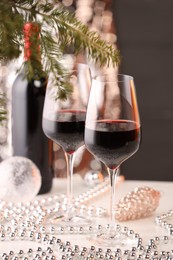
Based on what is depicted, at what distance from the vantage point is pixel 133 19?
3.28m

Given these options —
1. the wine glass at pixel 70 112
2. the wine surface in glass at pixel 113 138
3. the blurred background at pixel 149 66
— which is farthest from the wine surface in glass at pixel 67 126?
the blurred background at pixel 149 66

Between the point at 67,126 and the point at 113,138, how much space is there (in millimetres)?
184

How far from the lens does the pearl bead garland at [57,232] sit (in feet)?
3.59

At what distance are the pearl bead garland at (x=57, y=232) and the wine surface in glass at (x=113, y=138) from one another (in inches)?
6.5

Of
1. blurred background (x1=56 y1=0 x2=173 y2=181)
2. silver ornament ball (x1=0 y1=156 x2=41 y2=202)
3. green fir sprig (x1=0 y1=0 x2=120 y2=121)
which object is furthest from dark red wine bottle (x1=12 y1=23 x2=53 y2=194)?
blurred background (x1=56 y1=0 x2=173 y2=181)

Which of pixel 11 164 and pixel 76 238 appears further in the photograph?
pixel 11 164

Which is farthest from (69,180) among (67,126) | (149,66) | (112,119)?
(149,66)

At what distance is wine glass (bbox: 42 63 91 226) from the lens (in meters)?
1.30

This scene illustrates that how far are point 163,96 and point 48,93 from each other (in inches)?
82.3

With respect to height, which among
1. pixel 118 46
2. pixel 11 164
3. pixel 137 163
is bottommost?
pixel 137 163

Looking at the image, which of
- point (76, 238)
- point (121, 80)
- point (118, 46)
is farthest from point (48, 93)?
point (118, 46)

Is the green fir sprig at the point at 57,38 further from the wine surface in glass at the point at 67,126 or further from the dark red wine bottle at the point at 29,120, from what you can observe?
the dark red wine bottle at the point at 29,120

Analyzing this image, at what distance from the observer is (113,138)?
116 cm

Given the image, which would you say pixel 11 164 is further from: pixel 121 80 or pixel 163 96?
pixel 163 96
